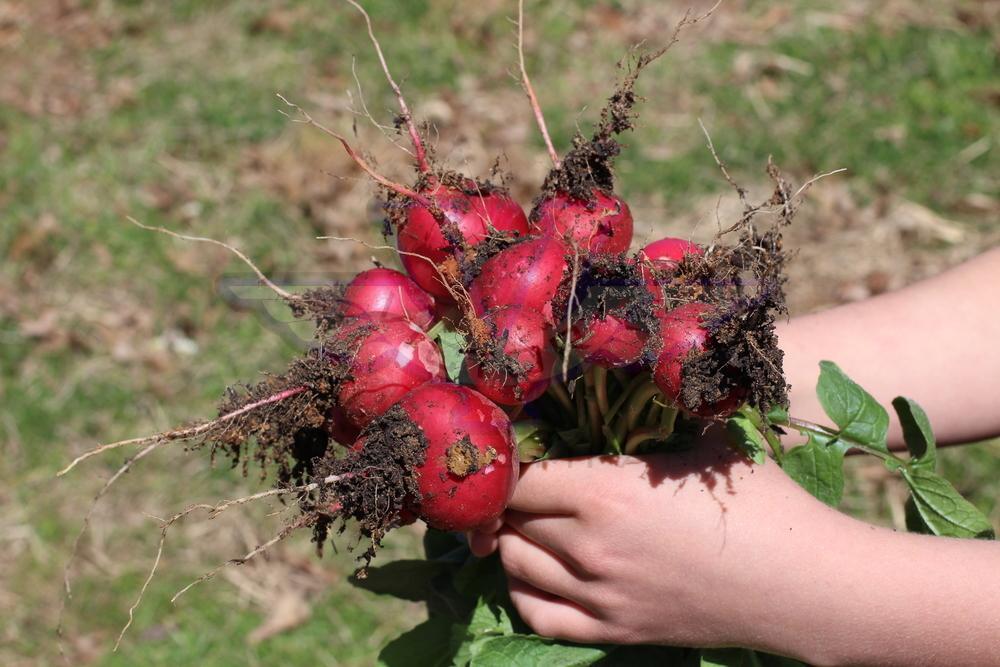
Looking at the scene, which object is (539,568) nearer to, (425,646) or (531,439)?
(531,439)

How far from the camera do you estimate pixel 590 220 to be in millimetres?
1493

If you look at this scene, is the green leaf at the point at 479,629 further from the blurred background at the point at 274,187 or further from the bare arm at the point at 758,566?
the blurred background at the point at 274,187

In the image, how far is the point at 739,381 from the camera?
1310 millimetres

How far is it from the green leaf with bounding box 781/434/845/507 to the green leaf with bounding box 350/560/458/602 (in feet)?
2.31

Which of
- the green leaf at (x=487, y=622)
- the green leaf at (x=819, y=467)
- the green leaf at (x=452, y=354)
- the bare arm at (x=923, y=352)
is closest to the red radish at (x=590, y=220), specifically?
the green leaf at (x=452, y=354)

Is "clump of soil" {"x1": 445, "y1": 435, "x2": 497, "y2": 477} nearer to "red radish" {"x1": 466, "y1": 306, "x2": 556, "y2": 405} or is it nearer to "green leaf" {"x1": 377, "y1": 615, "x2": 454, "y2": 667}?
"red radish" {"x1": 466, "y1": 306, "x2": 556, "y2": 405}

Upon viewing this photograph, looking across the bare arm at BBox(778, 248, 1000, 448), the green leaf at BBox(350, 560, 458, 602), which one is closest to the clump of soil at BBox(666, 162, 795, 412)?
the bare arm at BBox(778, 248, 1000, 448)

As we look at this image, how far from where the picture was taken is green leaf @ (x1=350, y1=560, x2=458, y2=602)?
186cm

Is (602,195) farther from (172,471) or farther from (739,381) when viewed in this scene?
(172,471)

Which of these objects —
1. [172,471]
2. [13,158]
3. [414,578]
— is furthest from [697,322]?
[13,158]

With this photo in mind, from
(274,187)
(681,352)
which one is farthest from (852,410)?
(274,187)

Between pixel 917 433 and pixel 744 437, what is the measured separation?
1.21 ft

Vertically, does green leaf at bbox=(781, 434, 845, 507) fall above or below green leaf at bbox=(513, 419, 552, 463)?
above

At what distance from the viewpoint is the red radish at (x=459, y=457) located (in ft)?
4.47
